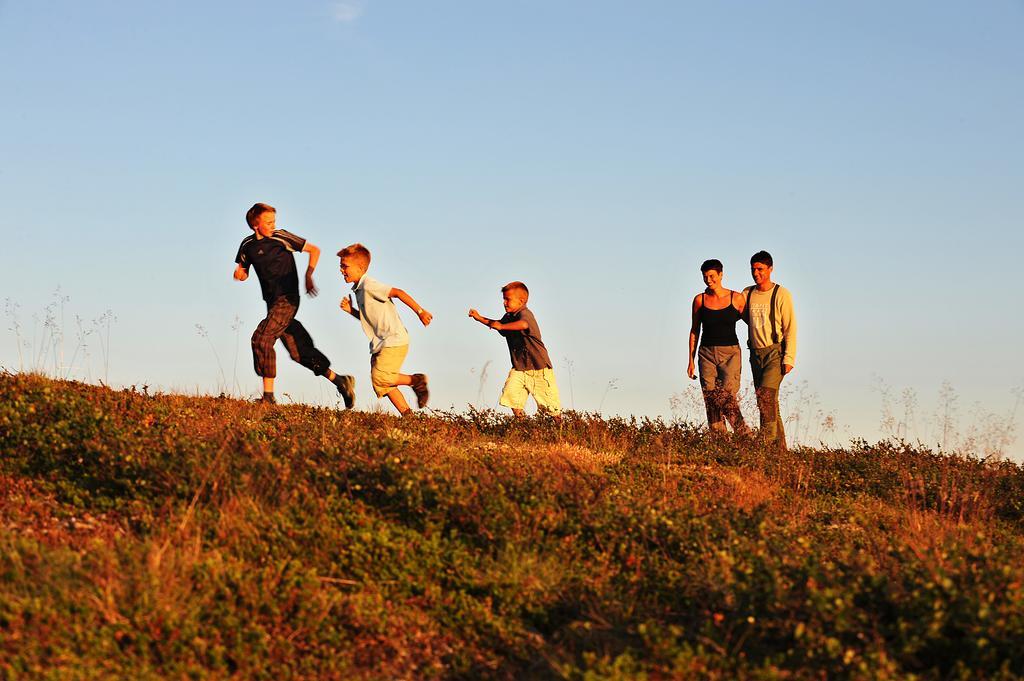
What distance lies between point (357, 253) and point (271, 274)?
110cm

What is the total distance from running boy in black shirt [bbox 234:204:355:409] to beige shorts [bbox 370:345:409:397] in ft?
1.68

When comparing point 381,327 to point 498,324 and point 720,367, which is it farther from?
point 720,367

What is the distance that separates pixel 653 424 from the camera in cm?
1291

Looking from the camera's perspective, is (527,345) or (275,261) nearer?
(275,261)

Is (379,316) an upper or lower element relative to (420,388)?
upper

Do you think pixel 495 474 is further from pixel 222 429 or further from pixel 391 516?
pixel 222 429

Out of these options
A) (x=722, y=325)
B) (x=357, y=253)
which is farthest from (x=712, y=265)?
(x=357, y=253)

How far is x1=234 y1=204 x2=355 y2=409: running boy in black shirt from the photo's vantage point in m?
13.7

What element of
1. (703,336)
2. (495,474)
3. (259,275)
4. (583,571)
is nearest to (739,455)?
(703,336)

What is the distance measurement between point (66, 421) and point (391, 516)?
3.49 meters

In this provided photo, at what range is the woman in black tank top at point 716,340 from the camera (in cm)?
1373

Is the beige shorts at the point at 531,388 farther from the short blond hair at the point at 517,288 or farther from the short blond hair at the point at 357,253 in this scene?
the short blond hair at the point at 357,253

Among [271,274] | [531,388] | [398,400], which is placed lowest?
[398,400]

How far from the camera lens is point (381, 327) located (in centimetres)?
1354
